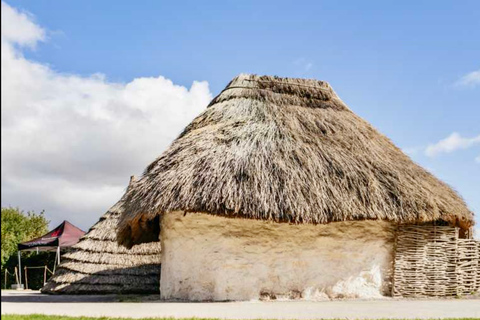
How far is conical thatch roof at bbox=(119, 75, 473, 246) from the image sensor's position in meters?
9.77

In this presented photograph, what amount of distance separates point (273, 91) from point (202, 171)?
15.0 ft

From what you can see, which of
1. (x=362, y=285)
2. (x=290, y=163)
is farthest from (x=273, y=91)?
(x=362, y=285)

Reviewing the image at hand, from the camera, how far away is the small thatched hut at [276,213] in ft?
32.3

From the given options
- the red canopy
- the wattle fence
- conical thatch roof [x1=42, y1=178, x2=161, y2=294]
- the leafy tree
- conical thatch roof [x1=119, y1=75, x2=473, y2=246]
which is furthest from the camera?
the leafy tree

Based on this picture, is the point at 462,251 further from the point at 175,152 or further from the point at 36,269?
the point at 36,269

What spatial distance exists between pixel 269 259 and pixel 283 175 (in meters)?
1.70

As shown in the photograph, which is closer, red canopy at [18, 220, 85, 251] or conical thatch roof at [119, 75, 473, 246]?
conical thatch roof at [119, 75, 473, 246]

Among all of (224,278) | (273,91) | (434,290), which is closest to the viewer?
(224,278)

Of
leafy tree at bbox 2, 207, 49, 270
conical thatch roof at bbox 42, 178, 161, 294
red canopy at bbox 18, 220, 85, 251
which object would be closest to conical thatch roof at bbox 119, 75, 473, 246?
conical thatch roof at bbox 42, 178, 161, 294

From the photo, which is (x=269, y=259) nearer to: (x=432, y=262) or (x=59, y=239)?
(x=432, y=262)

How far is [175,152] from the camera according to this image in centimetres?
1137

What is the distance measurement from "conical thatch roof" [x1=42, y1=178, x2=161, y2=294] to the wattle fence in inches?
233

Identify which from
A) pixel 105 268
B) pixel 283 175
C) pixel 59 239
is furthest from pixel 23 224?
pixel 283 175

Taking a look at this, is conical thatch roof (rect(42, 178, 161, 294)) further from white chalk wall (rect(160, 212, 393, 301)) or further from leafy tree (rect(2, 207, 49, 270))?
leafy tree (rect(2, 207, 49, 270))
